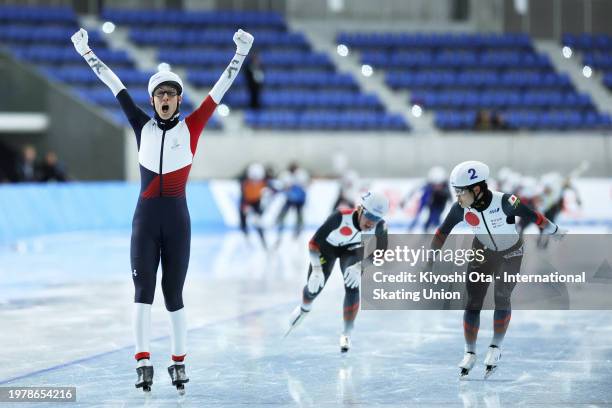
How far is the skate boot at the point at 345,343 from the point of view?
341 inches

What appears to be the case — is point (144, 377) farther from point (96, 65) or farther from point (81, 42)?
point (81, 42)

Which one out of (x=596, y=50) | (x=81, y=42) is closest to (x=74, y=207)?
(x=81, y=42)

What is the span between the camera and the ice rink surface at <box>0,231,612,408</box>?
22.4 ft

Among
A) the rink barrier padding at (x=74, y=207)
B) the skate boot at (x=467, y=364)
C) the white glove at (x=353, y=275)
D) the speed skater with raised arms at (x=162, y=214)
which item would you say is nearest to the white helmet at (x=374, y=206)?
the white glove at (x=353, y=275)

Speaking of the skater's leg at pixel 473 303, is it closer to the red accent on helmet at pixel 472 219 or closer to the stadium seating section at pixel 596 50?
the red accent on helmet at pixel 472 219

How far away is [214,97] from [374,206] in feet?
6.38

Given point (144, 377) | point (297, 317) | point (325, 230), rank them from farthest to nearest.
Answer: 1. point (297, 317)
2. point (325, 230)
3. point (144, 377)

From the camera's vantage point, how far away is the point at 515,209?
24.5 ft

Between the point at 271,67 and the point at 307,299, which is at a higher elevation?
→ the point at 271,67

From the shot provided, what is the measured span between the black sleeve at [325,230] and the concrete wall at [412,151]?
19348mm

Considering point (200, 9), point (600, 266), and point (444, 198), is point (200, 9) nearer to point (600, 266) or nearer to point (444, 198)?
point (444, 198)

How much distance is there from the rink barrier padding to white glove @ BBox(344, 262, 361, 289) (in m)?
13.4

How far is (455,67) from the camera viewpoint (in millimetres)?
33500

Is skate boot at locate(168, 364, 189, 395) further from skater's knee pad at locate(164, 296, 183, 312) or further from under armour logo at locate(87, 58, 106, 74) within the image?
under armour logo at locate(87, 58, 106, 74)
